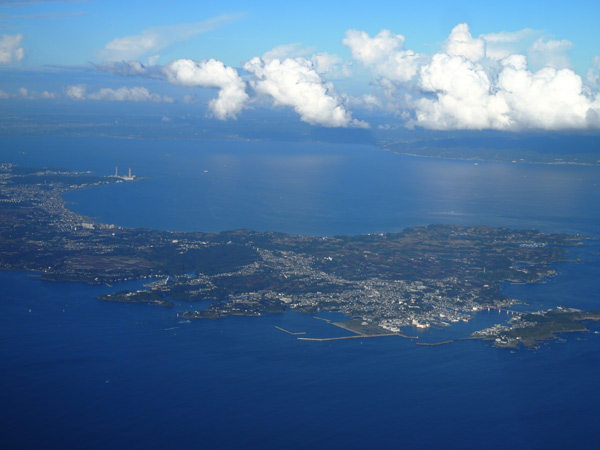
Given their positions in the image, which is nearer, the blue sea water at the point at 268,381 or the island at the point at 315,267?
the blue sea water at the point at 268,381

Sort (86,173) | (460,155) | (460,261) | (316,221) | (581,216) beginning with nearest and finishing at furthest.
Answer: (460,261) → (316,221) → (581,216) → (86,173) → (460,155)

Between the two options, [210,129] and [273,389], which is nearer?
[273,389]

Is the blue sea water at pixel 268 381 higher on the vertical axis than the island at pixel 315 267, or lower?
lower

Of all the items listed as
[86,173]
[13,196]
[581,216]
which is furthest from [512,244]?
[86,173]

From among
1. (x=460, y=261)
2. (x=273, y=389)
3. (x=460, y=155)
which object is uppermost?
(x=460, y=155)

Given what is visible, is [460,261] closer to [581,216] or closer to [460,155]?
[581,216]

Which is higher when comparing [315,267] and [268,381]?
[315,267]

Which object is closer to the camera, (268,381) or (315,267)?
(268,381)

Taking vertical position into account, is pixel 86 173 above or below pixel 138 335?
above
